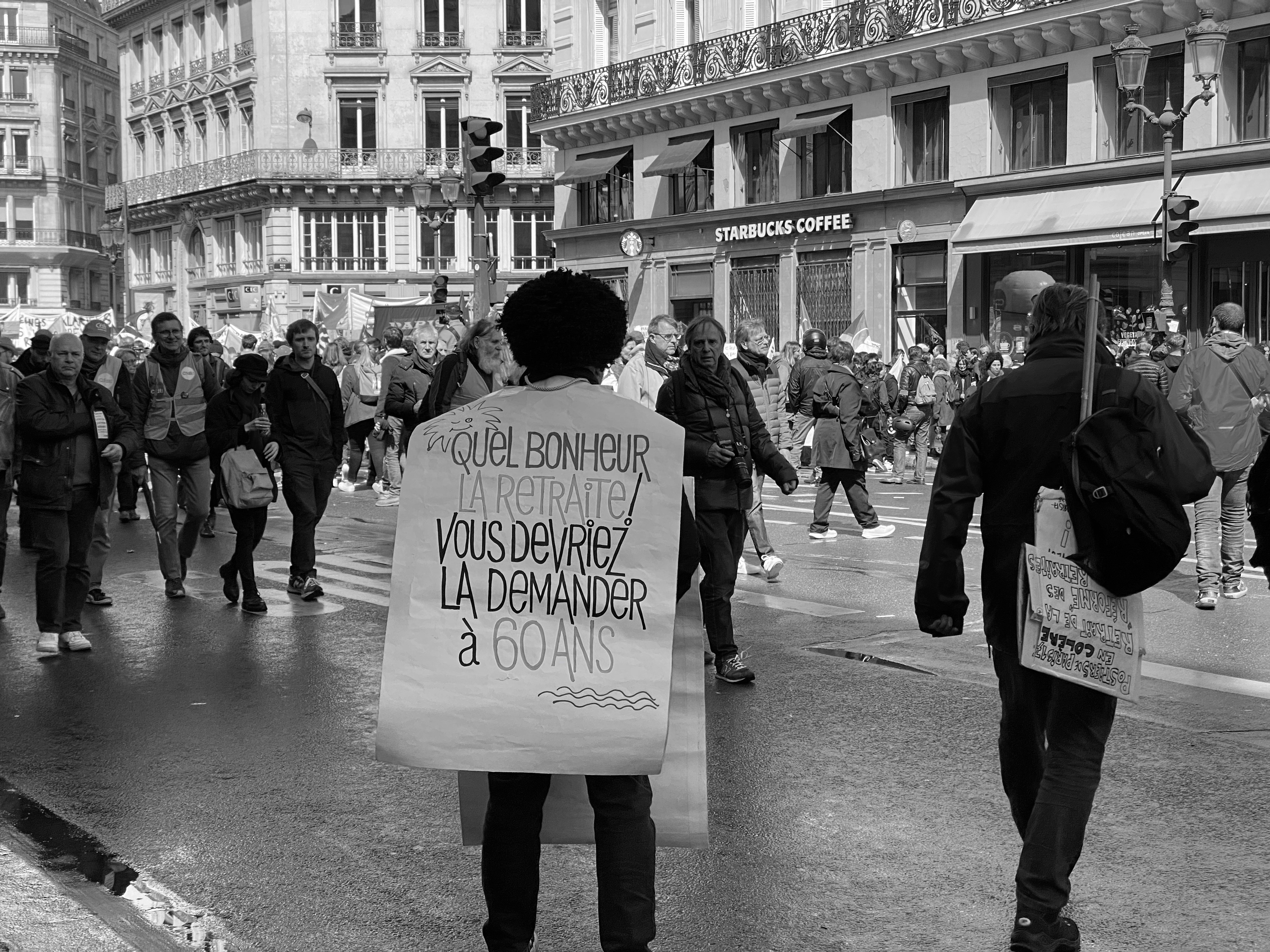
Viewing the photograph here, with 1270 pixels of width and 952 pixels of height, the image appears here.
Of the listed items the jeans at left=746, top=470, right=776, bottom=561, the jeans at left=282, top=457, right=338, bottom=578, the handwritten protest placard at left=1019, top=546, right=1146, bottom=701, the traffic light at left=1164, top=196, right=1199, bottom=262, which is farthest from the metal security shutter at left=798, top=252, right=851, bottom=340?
the handwritten protest placard at left=1019, top=546, right=1146, bottom=701

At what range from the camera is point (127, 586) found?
11453 millimetres

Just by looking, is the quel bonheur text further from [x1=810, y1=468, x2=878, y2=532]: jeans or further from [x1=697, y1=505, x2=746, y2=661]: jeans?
[x1=810, y1=468, x2=878, y2=532]: jeans

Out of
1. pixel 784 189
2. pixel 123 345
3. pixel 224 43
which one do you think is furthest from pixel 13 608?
pixel 224 43

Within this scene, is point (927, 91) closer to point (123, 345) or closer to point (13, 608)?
point (123, 345)

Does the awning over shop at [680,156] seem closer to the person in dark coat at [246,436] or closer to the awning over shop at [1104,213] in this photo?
the awning over shop at [1104,213]

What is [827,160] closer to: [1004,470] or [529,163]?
[529,163]

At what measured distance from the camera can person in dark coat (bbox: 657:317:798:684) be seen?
A: 7.68 m

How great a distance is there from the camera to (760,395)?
11.0 meters

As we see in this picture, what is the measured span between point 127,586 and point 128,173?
57.9 meters

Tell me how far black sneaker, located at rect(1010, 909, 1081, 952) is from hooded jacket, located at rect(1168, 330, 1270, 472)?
6.47 m

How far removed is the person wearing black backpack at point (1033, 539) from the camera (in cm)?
412

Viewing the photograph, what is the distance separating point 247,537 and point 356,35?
48.6 metres

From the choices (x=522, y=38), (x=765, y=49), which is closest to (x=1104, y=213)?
(x=765, y=49)

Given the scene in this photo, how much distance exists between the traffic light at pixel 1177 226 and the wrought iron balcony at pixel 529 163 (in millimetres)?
38106
